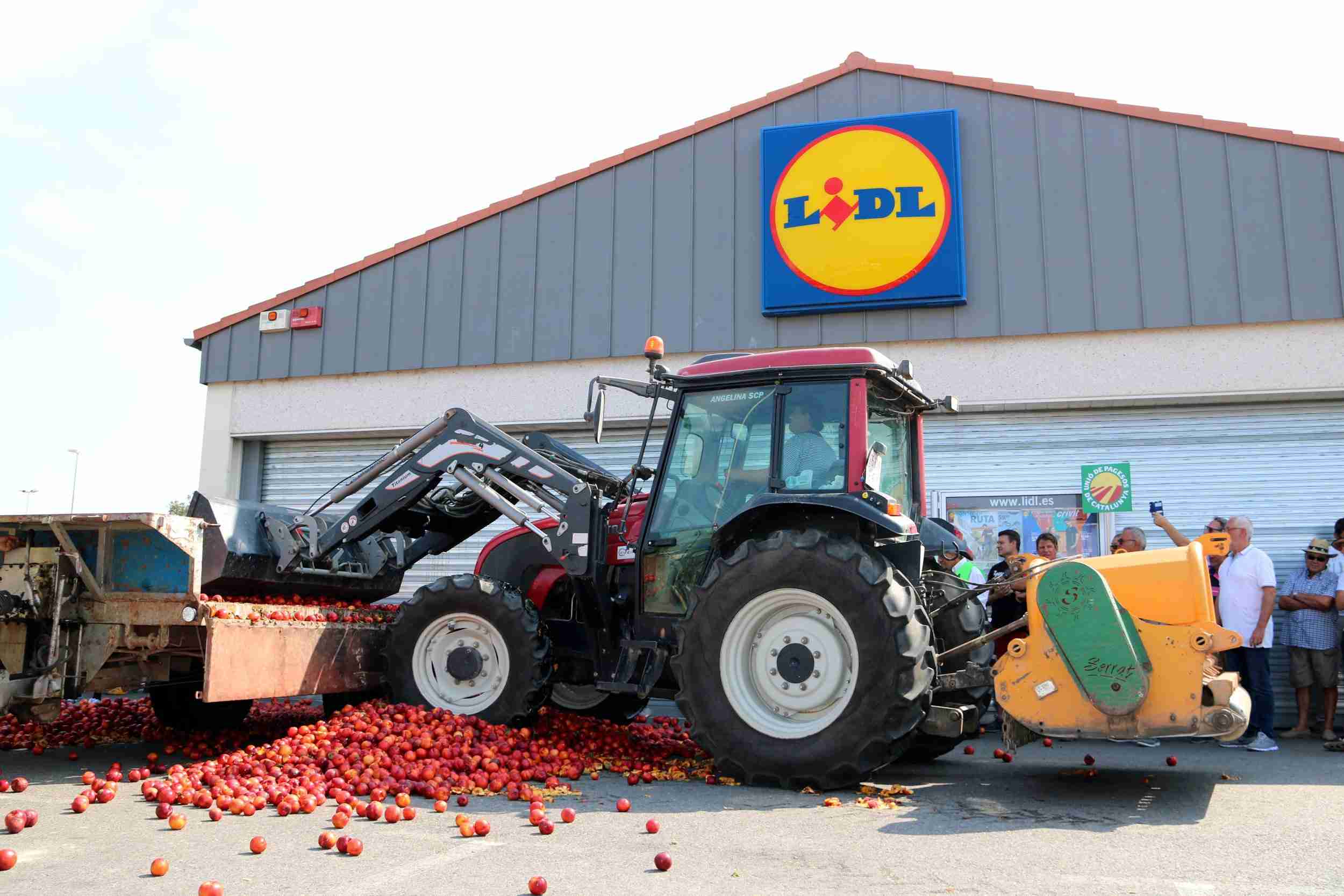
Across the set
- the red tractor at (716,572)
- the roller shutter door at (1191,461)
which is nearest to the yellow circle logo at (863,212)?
the roller shutter door at (1191,461)

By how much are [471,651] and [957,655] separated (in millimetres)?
3139

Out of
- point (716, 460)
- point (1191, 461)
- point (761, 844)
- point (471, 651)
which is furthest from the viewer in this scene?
point (1191, 461)

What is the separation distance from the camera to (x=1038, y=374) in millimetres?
10852

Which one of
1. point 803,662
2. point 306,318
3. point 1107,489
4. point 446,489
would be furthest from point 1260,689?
point 306,318

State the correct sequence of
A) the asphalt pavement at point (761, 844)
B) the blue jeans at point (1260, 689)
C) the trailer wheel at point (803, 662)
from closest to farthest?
the asphalt pavement at point (761, 844)
the trailer wheel at point (803, 662)
the blue jeans at point (1260, 689)

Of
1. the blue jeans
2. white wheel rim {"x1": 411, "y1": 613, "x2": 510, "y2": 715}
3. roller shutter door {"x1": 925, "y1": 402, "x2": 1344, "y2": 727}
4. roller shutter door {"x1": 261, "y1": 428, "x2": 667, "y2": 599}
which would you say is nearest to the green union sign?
roller shutter door {"x1": 925, "y1": 402, "x2": 1344, "y2": 727}

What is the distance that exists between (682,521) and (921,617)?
62.4 inches

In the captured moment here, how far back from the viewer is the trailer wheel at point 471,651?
6938 mm

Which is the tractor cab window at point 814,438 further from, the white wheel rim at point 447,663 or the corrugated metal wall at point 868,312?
the corrugated metal wall at point 868,312

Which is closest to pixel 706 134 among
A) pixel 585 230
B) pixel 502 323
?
pixel 585 230

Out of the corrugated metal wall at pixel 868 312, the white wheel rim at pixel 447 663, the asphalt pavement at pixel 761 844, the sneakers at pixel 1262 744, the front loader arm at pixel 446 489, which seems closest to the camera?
the asphalt pavement at pixel 761 844

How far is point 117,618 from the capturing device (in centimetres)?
631

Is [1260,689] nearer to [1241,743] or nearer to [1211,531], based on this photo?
[1241,743]

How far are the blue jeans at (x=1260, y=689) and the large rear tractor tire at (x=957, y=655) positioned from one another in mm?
3074
